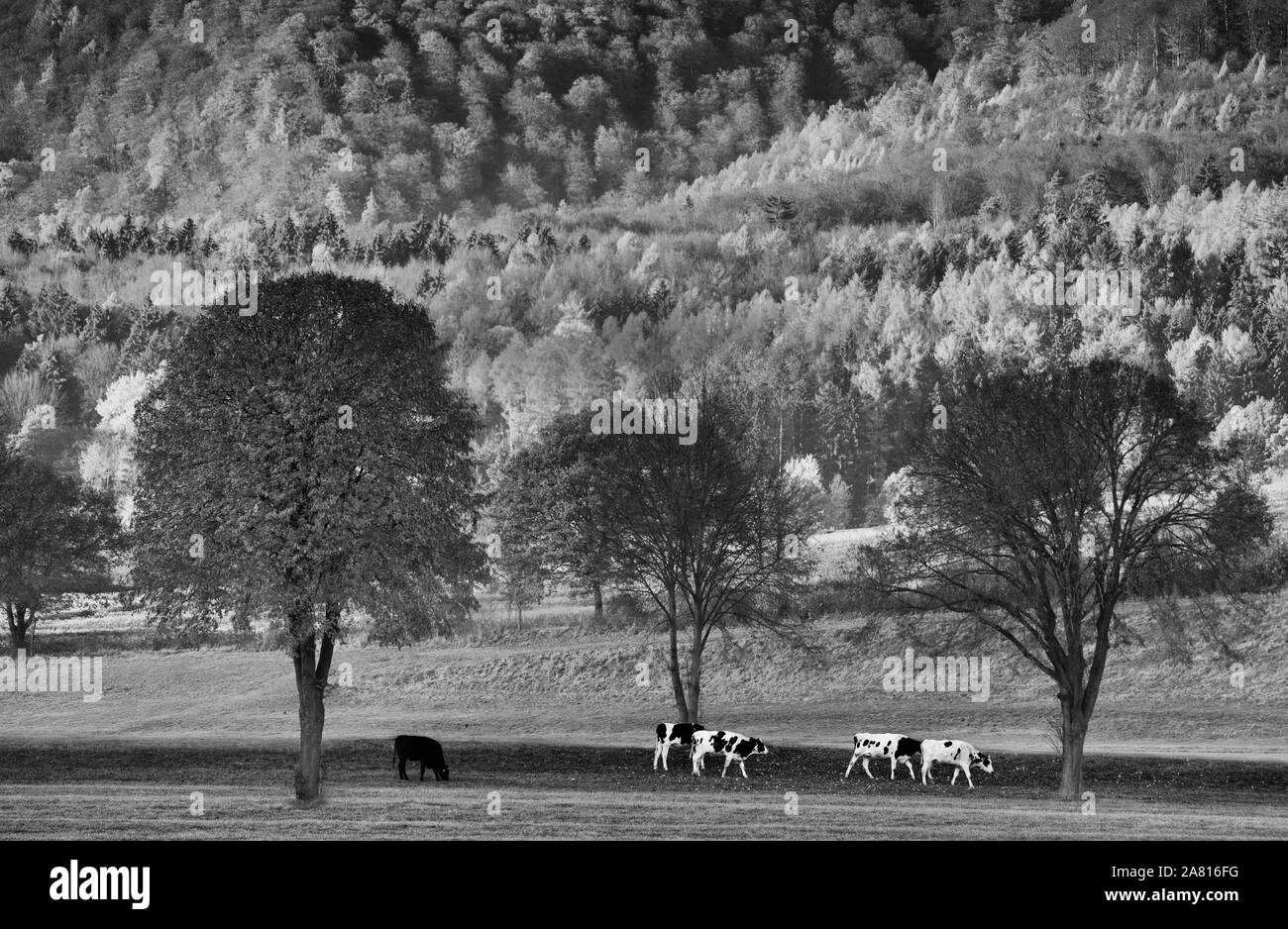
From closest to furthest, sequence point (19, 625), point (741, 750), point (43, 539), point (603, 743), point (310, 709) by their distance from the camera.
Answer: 1. point (310, 709)
2. point (741, 750)
3. point (603, 743)
4. point (43, 539)
5. point (19, 625)

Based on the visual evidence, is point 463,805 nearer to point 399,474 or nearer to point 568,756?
point 399,474

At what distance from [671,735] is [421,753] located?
29.7 ft

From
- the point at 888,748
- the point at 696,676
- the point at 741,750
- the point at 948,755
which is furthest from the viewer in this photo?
the point at 696,676

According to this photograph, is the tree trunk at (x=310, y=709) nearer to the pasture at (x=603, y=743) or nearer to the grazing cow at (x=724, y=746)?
the pasture at (x=603, y=743)

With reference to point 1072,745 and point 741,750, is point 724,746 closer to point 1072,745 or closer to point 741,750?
point 741,750

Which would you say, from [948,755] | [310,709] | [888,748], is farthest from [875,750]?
[310,709]

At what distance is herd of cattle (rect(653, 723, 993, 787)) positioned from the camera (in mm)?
51688

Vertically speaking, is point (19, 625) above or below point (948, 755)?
above

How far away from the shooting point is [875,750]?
174ft

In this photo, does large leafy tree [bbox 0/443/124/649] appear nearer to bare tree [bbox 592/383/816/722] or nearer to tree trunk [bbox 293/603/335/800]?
bare tree [bbox 592/383/816/722]

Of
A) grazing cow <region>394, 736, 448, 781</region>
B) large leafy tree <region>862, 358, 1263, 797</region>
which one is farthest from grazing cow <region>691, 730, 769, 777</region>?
grazing cow <region>394, 736, 448, 781</region>

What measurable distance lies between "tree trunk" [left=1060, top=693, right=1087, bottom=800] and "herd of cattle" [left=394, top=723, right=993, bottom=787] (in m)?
4.46

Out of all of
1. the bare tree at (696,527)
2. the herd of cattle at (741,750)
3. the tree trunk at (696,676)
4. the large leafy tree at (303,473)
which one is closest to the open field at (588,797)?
the herd of cattle at (741,750)
